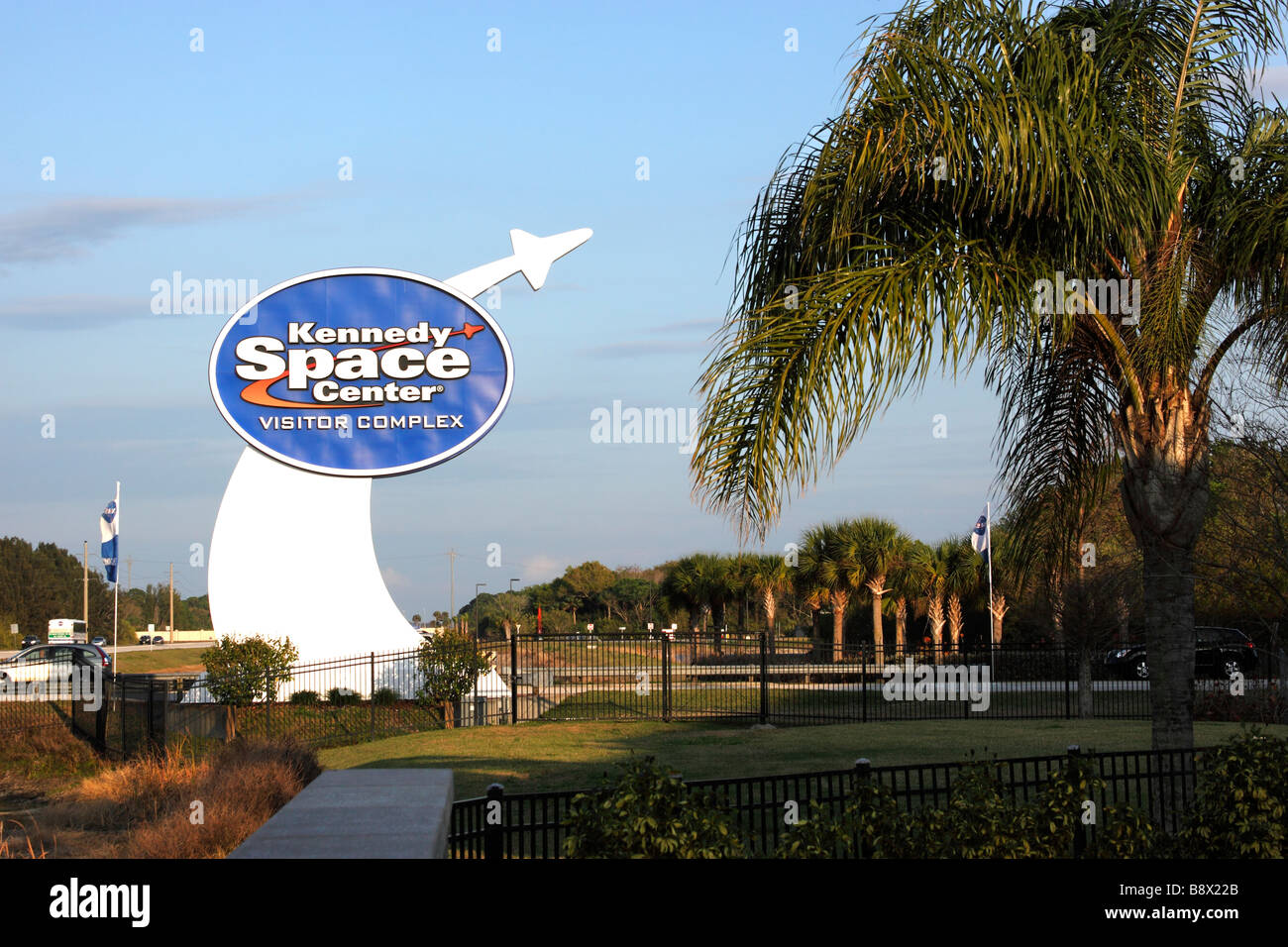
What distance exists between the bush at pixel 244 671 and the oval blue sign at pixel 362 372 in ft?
25.5

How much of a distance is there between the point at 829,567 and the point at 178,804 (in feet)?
101

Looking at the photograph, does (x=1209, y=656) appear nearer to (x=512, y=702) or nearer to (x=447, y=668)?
(x=512, y=702)

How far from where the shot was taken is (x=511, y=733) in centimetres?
1931

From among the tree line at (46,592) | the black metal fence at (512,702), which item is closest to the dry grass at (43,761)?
the black metal fence at (512,702)

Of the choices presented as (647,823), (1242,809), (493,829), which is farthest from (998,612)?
(647,823)

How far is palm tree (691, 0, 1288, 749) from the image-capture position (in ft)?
24.3

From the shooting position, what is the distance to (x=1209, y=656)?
28.6 meters

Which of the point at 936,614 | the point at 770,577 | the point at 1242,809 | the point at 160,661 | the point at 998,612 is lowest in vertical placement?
the point at 160,661

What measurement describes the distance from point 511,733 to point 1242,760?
1384 centimetres

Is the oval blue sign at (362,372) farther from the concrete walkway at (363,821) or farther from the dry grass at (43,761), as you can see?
the concrete walkway at (363,821)

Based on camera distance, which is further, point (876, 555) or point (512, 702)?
point (876, 555)

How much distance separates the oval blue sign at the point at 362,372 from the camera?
1442cm
